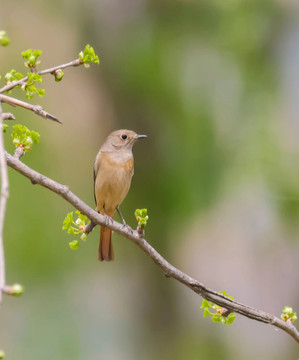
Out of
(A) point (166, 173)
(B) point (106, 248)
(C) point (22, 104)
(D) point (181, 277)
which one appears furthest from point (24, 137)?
(A) point (166, 173)

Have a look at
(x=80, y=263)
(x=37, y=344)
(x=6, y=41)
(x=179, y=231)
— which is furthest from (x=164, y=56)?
(x=6, y=41)

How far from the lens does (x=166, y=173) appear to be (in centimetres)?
827

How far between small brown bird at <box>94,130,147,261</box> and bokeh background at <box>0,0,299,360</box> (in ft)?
10.6

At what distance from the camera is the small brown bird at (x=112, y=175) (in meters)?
4.31

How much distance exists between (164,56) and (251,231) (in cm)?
226

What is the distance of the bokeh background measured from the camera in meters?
7.75

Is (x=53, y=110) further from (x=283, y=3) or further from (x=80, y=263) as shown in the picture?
(x=283, y=3)

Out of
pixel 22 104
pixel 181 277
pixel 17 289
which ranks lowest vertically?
pixel 181 277

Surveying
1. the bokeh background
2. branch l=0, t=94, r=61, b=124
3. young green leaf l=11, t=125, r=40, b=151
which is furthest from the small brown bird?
the bokeh background

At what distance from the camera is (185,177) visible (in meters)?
8.05

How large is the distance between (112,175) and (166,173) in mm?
3926

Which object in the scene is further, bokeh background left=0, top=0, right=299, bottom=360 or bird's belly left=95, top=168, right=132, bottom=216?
bokeh background left=0, top=0, right=299, bottom=360

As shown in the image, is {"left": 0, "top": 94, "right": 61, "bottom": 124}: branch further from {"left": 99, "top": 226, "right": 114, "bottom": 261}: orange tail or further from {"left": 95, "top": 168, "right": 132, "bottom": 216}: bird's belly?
{"left": 95, "top": 168, "right": 132, "bottom": 216}: bird's belly

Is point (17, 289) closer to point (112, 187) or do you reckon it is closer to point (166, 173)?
point (112, 187)
